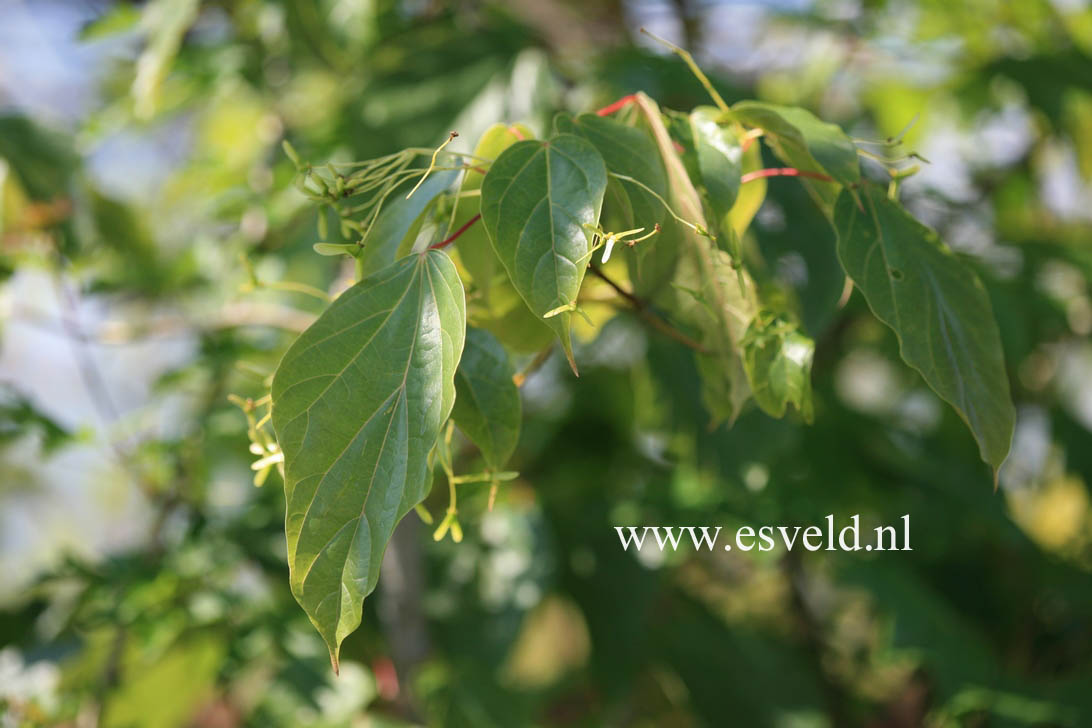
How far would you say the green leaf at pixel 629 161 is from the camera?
252 millimetres

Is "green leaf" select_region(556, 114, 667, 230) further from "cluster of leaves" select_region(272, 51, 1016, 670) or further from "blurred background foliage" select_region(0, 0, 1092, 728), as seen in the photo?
"blurred background foliage" select_region(0, 0, 1092, 728)

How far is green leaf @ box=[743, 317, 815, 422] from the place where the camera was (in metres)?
0.26

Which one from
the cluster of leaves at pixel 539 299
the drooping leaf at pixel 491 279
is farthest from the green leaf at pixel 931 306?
the drooping leaf at pixel 491 279

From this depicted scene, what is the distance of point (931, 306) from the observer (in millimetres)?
263

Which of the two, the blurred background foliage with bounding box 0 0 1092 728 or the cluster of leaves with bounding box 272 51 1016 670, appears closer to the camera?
the cluster of leaves with bounding box 272 51 1016 670

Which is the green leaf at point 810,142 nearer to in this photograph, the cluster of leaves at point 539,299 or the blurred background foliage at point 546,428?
the cluster of leaves at point 539,299

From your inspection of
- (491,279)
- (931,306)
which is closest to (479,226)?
(491,279)

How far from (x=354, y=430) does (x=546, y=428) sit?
2.04 feet

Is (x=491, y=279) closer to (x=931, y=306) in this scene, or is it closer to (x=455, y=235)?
(x=455, y=235)

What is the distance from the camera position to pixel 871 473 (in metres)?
0.80

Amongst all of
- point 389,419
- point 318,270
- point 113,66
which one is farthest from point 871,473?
point 113,66

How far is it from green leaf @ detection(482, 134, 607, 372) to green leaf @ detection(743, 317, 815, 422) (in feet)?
0.22

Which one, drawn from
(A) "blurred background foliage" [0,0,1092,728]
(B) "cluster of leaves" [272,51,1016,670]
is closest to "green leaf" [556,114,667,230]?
(B) "cluster of leaves" [272,51,1016,670]

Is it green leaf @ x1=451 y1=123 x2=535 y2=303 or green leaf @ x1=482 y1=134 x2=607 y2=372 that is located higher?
green leaf @ x1=482 y1=134 x2=607 y2=372
